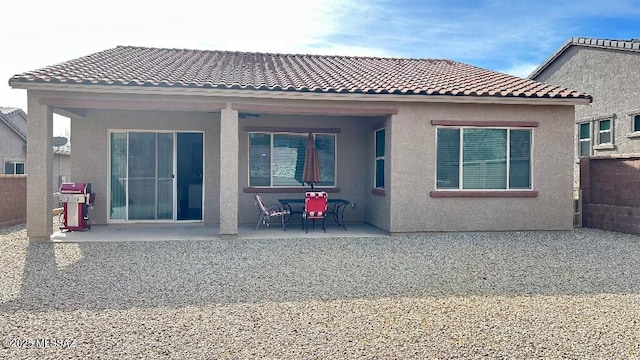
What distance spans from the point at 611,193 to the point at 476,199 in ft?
12.3

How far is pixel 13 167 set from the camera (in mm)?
24062

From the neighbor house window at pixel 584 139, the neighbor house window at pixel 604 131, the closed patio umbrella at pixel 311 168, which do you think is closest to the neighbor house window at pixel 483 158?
the closed patio umbrella at pixel 311 168

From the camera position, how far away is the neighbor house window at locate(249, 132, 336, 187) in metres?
12.4

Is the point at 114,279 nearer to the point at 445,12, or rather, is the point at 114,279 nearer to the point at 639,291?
the point at 639,291

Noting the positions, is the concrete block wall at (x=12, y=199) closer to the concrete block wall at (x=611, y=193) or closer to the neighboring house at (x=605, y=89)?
the concrete block wall at (x=611, y=193)

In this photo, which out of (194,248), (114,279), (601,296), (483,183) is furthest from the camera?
(483,183)

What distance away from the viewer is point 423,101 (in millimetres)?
10648

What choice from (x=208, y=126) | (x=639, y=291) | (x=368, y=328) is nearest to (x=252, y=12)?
(x=208, y=126)

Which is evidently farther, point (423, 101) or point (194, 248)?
point (423, 101)

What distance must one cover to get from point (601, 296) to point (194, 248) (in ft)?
21.7

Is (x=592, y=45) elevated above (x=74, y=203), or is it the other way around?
(x=592, y=45)

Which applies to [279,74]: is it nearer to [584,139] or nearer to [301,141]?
[301,141]

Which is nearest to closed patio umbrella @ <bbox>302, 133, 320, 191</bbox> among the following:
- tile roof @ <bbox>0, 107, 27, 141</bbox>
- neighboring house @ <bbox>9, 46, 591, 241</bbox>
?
neighboring house @ <bbox>9, 46, 591, 241</bbox>

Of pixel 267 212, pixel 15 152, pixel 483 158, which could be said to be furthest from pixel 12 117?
pixel 483 158
